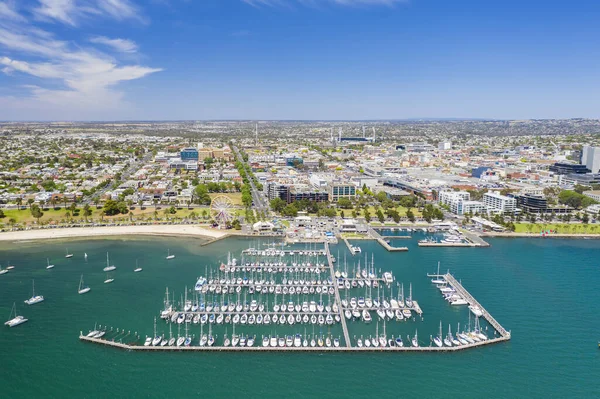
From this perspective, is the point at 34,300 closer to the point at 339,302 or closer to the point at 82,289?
the point at 82,289

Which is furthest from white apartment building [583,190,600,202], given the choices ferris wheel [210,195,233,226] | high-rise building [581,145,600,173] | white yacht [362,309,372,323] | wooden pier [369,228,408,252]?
ferris wheel [210,195,233,226]

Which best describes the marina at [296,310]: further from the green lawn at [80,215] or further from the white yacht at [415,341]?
the green lawn at [80,215]

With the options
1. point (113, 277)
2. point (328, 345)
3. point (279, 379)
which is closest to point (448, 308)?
point (328, 345)

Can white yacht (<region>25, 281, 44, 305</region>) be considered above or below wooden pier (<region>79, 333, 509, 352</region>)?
above

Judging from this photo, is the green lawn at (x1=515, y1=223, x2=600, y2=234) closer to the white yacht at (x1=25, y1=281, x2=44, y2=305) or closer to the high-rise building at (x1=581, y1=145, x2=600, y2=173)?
the high-rise building at (x1=581, y1=145, x2=600, y2=173)

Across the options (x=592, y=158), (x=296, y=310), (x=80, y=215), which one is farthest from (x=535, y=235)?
(x=80, y=215)

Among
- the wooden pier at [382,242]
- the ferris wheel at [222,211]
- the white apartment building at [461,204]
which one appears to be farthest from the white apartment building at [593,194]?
the ferris wheel at [222,211]

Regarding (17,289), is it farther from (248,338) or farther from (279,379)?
(279,379)
